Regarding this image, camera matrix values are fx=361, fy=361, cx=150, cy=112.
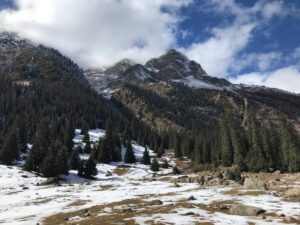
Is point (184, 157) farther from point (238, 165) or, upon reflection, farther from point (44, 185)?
point (44, 185)

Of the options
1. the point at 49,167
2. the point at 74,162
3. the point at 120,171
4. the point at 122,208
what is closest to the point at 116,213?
the point at 122,208

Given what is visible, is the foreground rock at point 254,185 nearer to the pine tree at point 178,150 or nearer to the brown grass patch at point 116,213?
the brown grass patch at point 116,213

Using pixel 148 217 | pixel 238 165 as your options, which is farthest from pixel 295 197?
pixel 238 165

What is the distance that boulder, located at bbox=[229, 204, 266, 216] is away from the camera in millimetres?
37881

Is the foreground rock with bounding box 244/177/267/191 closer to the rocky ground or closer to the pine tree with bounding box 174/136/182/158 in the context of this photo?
the rocky ground

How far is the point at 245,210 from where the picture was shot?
38562 millimetres

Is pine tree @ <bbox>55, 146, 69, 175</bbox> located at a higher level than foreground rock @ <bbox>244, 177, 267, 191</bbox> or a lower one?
higher

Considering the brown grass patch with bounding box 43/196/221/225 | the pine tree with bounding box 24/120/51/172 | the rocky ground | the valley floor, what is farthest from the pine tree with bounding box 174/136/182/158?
the brown grass patch with bounding box 43/196/221/225

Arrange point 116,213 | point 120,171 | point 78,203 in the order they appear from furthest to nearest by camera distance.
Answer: point 120,171
point 78,203
point 116,213

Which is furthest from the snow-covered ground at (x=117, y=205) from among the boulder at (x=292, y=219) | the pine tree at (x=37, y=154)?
the pine tree at (x=37, y=154)

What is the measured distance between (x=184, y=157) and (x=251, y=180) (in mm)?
106007

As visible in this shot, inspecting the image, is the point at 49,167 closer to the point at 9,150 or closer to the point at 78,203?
the point at 9,150

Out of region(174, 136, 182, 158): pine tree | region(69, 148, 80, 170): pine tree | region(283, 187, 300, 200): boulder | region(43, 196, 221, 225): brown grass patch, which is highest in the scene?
region(174, 136, 182, 158): pine tree

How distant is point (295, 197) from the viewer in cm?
4722
